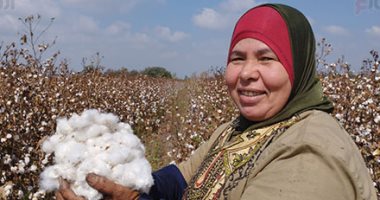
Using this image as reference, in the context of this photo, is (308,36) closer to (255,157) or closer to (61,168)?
(255,157)

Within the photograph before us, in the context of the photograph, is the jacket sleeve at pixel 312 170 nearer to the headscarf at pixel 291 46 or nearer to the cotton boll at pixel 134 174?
the headscarf at pixel 291 46

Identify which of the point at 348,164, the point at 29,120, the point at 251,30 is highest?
the point at 29,120

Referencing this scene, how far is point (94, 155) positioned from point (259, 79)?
59 centimetres

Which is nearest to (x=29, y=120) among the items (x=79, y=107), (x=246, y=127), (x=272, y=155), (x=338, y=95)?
(x=79, y=107)

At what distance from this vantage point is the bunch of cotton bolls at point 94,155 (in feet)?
4.89

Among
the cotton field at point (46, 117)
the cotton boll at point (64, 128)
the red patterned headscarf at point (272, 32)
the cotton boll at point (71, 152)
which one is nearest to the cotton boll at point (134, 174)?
the cotton boll at point (71, 152)

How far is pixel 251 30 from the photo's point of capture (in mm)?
1563

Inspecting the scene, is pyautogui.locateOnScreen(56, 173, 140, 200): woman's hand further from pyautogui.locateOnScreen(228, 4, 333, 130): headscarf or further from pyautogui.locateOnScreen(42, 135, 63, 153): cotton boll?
pyautogui.locateOnScreen(228, 4, 333, 130): headscarf

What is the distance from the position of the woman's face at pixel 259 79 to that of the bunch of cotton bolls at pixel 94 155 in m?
0.41

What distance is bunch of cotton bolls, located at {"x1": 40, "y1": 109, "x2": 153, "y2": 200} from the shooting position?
149 cm

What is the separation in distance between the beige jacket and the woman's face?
0.18 m

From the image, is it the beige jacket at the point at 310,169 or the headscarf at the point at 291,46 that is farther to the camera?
the headscarf at the point at 291,46

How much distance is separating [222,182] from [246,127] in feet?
0.95

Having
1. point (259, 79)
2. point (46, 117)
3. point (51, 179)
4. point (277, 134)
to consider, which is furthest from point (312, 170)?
point (46, 117)
